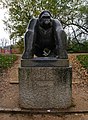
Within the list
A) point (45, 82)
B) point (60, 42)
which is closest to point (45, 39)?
point (60, 42)

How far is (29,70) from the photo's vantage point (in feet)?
22.0

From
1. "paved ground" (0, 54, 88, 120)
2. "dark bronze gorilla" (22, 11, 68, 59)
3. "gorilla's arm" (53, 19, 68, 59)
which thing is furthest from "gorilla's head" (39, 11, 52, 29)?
"paved ground" (0, 54, 88, 120)

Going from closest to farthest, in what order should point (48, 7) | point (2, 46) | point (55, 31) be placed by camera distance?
point (55, 31) < point (48, 7) < point (2, 46)

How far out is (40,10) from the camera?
26250mm

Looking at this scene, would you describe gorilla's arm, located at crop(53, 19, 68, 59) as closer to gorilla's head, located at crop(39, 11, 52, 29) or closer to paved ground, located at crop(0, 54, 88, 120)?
gorilla's head, located at crop(39, 11, 52, 29)

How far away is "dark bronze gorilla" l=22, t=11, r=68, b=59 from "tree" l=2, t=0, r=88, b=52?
1861 cm

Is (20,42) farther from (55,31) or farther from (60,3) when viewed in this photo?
(55,31)

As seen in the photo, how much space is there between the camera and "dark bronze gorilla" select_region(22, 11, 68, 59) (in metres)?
6.96

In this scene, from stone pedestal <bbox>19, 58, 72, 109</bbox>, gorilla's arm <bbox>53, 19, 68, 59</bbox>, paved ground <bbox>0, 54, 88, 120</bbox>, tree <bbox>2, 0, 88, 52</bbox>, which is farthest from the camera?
tree <bbox>2, 0, 88, 52</bbox>

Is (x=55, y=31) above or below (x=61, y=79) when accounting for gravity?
above

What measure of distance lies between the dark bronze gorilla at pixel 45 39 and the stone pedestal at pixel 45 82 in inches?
9.9

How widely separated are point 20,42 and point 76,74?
16.5 m

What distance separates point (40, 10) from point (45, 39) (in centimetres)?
1944

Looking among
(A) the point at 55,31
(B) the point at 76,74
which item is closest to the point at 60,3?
(B) the point at 76,74
